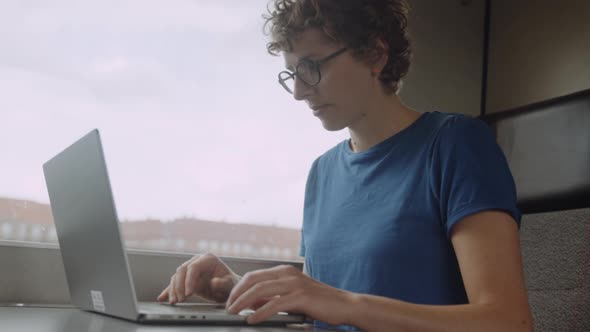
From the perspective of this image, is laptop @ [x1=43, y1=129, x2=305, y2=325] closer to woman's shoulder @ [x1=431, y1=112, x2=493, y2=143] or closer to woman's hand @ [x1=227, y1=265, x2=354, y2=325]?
woman's hand @ [x1=227, y1=265, x2=354, y2=325]

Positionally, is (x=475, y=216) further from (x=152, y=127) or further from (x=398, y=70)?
(x=152, y=127)

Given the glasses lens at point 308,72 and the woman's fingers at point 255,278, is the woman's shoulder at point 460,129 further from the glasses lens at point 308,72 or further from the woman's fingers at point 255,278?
the woman's fingers at point 255,278

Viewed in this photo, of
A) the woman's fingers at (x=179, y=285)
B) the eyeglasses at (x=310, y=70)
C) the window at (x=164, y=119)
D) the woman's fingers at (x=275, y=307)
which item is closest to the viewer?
the woman's fingers at (x=275, y=307)

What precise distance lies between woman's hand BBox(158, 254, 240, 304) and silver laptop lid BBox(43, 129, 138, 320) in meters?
0.13

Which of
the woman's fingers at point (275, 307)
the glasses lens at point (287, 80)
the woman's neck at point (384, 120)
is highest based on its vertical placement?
the glasses lens at point (287, 80)

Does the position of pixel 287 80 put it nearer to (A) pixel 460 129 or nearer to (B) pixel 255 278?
(A) pixel 460 129

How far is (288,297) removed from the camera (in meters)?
0.68

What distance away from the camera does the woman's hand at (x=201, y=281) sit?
0.92m

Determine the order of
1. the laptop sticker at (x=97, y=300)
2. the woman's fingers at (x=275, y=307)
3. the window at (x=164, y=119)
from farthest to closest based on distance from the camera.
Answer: the window at (x=164, y=119) < the laptop sticker at (x=97, y=300) < the woman's fingers at (x=275, y=307)

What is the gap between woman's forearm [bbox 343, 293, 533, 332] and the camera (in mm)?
705

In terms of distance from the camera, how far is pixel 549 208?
3.90 ft

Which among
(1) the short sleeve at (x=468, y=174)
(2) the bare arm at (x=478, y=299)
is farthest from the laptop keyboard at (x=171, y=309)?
(1) the short sleeve at (x=468, y=174)

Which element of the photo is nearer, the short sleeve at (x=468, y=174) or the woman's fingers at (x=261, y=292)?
the woman's fingers at (x=261, y=292)

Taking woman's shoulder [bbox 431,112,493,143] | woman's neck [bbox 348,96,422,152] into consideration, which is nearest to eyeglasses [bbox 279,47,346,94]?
woman's neck [bbox 348,96,422,152]
